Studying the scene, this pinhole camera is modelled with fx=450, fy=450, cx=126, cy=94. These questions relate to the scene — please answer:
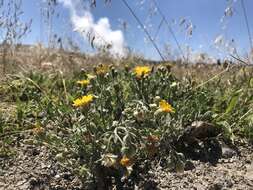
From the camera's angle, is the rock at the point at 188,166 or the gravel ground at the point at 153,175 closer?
the gravel ground at the point at 153,175

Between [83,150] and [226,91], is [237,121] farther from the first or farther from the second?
[83,150]

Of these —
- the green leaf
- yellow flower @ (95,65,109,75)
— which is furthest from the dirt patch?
the green leaf

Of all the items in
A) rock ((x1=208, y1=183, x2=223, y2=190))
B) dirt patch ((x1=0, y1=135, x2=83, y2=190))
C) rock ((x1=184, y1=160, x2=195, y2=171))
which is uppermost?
rock ((x1=184, y1=160, x2=195, y2=171))

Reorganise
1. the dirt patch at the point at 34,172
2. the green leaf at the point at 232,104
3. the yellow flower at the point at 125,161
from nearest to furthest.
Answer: the yellow flower at the point at 125,161 < the dirt patch at the point at 34,172 < the green leaf at the point at 232,104

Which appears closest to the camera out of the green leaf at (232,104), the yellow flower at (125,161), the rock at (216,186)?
the yellow flower at (125,161)

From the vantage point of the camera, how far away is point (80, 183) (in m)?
2.27

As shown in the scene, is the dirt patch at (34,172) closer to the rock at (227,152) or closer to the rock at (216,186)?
the rock at (216,186)

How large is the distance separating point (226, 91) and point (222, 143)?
0.72 meters

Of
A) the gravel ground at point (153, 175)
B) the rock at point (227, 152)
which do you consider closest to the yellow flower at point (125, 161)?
the gravel ground at point (153, 175)

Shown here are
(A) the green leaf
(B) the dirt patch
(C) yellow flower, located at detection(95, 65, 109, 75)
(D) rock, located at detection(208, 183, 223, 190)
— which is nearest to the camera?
(D) rock, located at detection(208, 183, 223, 190)

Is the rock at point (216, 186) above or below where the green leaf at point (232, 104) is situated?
below

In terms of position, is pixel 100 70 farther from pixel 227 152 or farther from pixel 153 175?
pixel 227 152

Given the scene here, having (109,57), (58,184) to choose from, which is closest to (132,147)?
(58,184)

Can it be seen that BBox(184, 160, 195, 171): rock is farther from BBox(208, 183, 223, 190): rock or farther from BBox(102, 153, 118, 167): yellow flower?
BBox(102, 153, 118, 167): yellow flower
